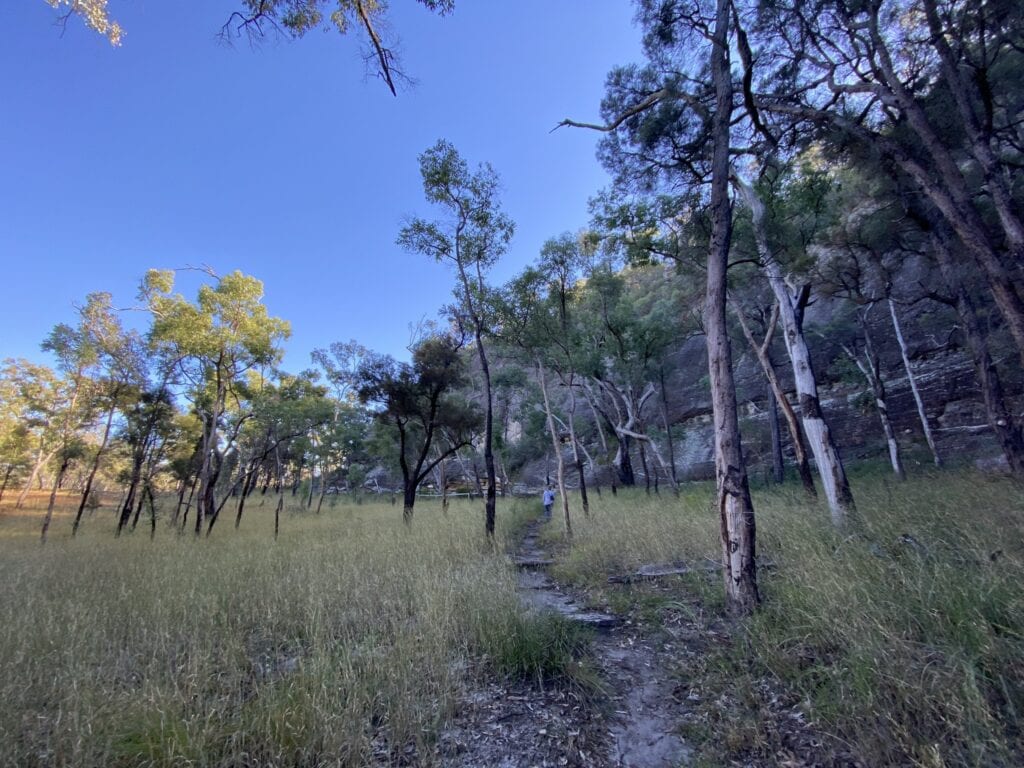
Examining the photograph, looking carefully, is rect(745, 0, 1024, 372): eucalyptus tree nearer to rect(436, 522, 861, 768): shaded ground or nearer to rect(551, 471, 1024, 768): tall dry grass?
rect(551, 471, 1024, 768): tall dry grass

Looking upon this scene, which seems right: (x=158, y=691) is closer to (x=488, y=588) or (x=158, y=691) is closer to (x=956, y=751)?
(x=488, y=588)

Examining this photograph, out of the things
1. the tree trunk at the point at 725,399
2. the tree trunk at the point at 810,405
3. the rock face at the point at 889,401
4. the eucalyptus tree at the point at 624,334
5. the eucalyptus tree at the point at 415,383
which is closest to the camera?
the tree trunk at the point at 725,399

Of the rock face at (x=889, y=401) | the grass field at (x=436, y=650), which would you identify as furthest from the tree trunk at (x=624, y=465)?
the grass field at (x=436, y=650)

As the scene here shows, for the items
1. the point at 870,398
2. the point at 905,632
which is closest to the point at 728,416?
the point at 905,632

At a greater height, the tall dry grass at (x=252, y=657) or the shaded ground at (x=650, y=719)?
the tall dry grass at (x=252, y=657)

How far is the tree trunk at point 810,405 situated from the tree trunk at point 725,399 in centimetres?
271

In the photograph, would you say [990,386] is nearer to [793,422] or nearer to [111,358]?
[793,422]

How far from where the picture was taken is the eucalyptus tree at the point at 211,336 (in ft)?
45.6

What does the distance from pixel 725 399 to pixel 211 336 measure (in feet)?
53.5

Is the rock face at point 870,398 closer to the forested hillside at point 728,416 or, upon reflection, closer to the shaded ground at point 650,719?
the forested hillside at point 728,416

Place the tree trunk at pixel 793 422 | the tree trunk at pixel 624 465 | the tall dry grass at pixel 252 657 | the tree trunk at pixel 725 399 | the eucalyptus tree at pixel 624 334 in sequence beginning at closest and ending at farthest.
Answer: the tall dry grass at pixel 252 657
the tree trunk at pixel 725 399
the tree trunk at pixel 793 422
the eucalyptus tree at pixel 624 334
the tree trunk at pixel 624 465

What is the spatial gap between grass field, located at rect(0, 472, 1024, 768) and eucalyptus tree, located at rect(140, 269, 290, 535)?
8.57 metres

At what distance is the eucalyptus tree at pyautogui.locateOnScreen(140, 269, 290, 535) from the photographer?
1390 centimetres

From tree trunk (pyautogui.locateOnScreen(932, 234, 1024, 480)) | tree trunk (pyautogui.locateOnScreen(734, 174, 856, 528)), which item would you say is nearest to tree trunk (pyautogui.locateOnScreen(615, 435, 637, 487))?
tree trunk (pyautogui.locateOnScreen(932, 234, 1024, 480))
